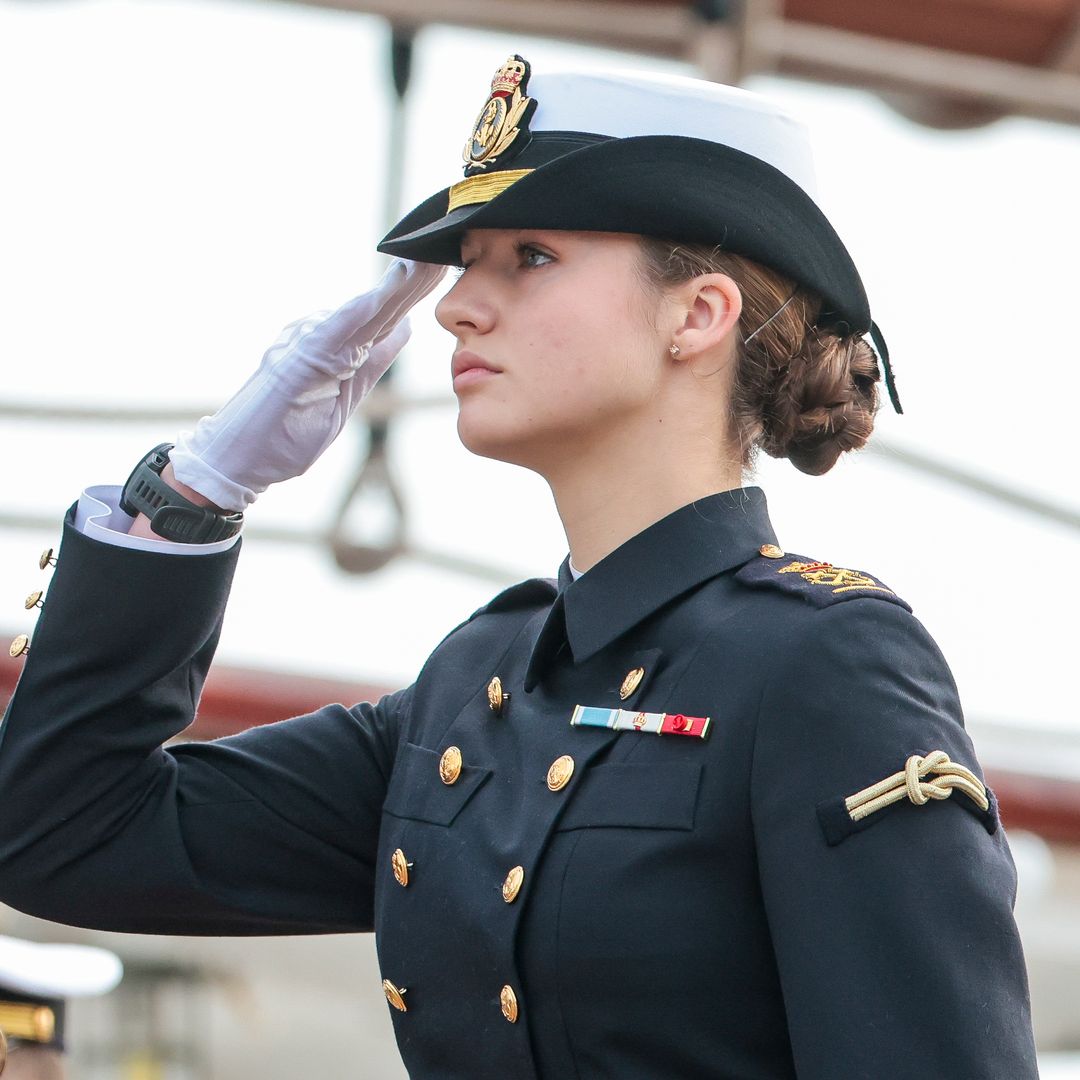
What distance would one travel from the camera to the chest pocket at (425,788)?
1811mm

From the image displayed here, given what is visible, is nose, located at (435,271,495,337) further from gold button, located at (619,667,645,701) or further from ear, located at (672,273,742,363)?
gold button, located at (619,667,645,701)

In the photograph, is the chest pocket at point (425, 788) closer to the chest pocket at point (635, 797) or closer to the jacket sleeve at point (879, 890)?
the chest pocket at point (635, 797)

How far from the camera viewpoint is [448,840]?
1786 millimetres

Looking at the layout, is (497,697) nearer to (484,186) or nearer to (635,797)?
(635,797)

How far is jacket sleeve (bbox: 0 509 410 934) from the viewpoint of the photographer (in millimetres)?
1966

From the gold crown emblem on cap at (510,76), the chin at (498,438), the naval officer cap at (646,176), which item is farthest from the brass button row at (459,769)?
the gold crown emblem on cap at (510,76)

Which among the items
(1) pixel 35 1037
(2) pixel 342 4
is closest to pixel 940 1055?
(1) pixel 35 1037

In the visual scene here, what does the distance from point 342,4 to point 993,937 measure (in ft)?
15.6

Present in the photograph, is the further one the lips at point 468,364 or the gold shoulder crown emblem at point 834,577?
the lips at point 468,364

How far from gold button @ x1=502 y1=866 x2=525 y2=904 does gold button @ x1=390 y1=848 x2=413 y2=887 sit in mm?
169

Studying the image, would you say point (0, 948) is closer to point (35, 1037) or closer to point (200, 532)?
point (35, 1037)

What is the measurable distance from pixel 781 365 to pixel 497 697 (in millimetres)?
453

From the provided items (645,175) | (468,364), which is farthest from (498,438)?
(645,175)

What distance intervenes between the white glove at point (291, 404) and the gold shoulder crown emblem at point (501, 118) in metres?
0.16
